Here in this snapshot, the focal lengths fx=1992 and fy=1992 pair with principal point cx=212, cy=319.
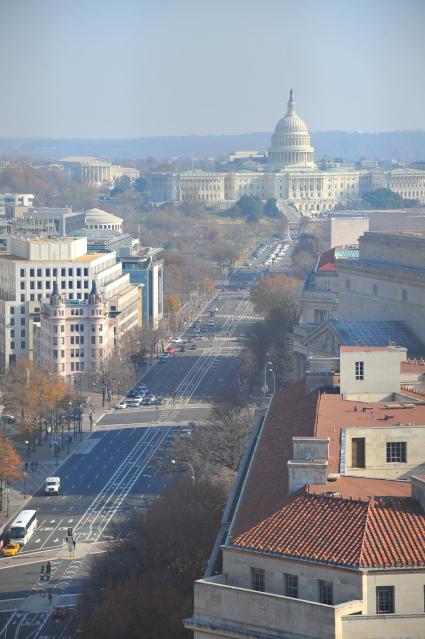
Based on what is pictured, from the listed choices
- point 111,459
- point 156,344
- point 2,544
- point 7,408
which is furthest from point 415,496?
point 156,344

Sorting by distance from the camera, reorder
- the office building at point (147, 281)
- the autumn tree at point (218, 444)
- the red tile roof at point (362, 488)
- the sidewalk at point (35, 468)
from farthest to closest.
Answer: the office building at point (147, 281) < the sidewalk at point (35, 468) < the autumn tree at point (218, 444) < the red tile roof at point (362, 488)

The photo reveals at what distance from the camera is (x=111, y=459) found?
63719mm

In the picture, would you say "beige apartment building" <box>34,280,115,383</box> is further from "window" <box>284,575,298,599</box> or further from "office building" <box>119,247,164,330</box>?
"window" <box>284,575,298,599</box>

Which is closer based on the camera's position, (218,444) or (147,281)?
(218,444)

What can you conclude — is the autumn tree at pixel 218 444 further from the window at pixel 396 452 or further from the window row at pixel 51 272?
the window row at pixel 51 272

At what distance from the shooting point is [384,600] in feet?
82.2

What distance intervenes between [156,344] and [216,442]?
43.5 m

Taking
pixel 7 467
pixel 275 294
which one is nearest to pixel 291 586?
pixel 7 467

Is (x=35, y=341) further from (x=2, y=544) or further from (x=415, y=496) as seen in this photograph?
(x=415, y=496)

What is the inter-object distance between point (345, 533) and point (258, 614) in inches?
60.4

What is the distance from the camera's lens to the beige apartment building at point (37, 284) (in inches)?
3548

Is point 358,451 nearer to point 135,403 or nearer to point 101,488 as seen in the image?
point 101,488

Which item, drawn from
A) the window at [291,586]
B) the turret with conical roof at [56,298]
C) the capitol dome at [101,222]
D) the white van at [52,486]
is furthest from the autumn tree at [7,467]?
the capitol dome at [101,222]

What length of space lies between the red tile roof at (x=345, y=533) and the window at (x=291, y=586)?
31cm
